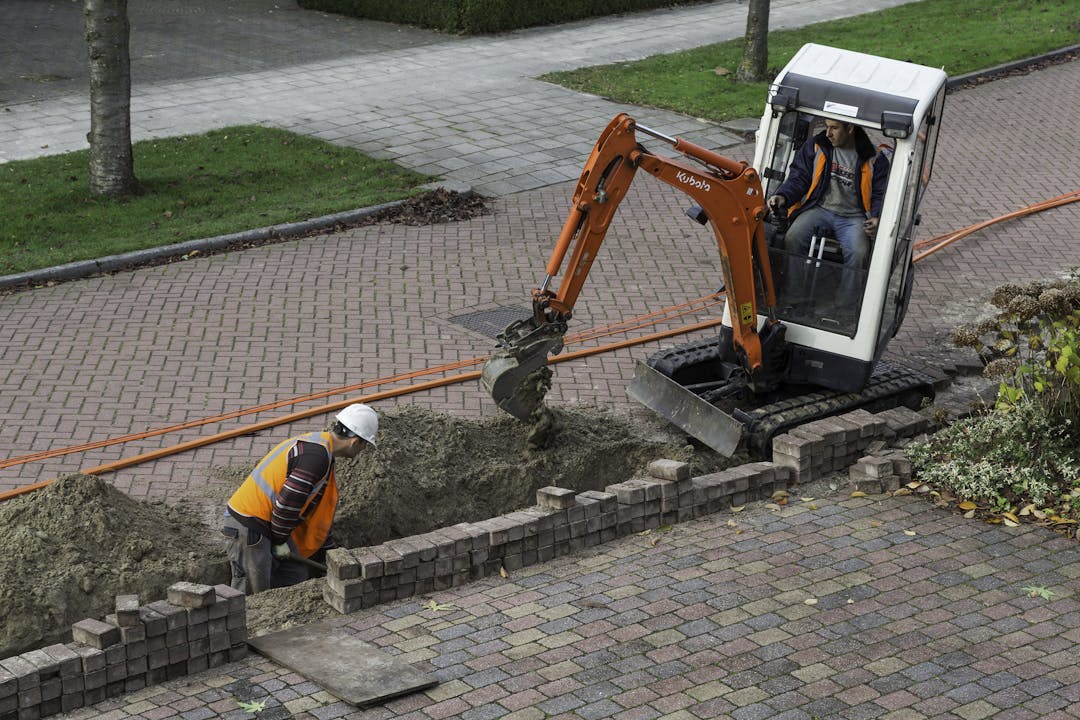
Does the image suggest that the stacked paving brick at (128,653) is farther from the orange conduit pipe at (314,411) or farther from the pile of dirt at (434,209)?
the pile of dirt at (434,209)

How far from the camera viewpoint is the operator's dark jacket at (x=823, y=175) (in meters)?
9.64

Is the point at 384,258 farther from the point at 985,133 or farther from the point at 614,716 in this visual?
the point at 985,133

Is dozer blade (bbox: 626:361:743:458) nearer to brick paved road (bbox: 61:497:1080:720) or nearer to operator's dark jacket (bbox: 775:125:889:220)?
brick paved road (bbox: 61:497:1080:720)

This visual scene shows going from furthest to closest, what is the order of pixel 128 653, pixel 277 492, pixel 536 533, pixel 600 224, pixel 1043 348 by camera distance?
pixel 1043 348
pixel 600 224
pixel 536 533
pixel 277 492
pixel 128 653

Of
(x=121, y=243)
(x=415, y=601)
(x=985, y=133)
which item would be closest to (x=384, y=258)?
(x=121, y=243)

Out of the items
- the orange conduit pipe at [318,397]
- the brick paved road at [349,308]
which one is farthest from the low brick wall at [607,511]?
the orange conduit pipe at [318,397]

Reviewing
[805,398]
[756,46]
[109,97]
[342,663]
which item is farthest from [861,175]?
[756,46]

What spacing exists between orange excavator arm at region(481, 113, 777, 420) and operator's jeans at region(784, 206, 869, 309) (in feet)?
1.78

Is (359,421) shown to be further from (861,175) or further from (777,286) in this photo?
(861,175)

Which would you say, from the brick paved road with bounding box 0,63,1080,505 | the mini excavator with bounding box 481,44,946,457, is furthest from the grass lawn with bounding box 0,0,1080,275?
the mini excavator with bounding box 481,44,946,457

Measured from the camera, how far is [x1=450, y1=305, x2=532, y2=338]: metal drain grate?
12.0 metres

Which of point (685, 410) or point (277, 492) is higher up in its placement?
point (277, 492)

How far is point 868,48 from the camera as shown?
72.3 ft

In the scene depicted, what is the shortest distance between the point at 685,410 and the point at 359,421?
9.62 ft
